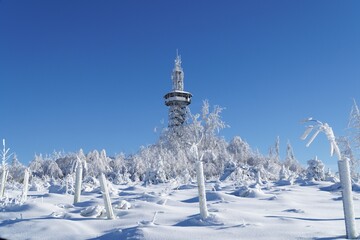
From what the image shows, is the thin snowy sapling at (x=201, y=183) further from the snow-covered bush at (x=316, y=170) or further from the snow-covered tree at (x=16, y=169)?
the snow-covered tree at (x=16, y=169)

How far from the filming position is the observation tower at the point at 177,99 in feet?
215

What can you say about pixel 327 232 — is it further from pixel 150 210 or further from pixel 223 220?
pixel 150 210

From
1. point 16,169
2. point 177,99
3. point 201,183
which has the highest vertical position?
point 177,99

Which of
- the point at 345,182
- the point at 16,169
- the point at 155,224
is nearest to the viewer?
the point at 345,182

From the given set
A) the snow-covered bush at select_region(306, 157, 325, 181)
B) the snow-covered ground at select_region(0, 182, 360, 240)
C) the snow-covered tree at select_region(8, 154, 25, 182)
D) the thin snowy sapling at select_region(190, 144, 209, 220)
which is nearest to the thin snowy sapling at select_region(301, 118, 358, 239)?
the snow-covered ground at select_region(0, 182, 360, 240)

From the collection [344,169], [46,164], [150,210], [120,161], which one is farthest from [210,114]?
[46,164]

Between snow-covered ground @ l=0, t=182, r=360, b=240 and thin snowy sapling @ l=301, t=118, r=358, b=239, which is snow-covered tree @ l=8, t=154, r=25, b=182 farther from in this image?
thin snowy sapling @ l=301, t=118, r=358, b=239

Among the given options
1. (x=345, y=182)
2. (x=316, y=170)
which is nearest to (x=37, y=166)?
(x=316, y=170)

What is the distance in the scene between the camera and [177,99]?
69.0 meters

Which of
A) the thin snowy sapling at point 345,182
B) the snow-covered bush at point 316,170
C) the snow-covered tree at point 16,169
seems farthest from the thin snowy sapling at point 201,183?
the snow-covered tree at point 16,169

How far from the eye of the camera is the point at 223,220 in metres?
8.75

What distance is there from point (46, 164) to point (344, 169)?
45525 mm

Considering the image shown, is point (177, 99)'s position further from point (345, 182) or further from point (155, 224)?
point (345, 182)

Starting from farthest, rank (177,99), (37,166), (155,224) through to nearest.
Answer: (177,99) < (37,166) < (155,224)
